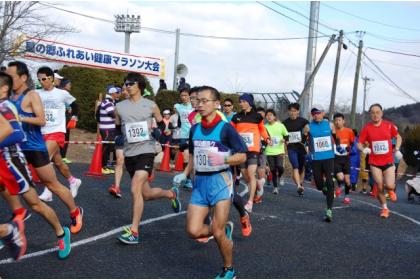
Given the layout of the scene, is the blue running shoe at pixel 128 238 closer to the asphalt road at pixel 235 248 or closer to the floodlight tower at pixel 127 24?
the asphalt road at pixel 235 248

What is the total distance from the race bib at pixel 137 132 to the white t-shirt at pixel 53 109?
2070 millimetres

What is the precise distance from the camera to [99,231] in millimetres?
7168

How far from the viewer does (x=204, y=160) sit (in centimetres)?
556

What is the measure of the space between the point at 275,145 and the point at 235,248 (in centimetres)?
666

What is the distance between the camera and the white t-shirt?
865cm

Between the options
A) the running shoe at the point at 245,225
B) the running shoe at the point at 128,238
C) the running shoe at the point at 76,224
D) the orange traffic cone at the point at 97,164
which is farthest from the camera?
the orange traffic cone at the point at 97,164

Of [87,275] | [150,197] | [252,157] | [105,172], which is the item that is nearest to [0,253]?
[87,275]

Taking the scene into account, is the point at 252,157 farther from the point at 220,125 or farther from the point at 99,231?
the point at 220,125

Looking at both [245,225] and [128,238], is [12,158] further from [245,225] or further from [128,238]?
[245,225]

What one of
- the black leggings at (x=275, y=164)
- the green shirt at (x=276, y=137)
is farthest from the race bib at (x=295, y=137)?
the black leggings at (x=275, y=164)

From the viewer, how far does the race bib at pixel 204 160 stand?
5.54 metres

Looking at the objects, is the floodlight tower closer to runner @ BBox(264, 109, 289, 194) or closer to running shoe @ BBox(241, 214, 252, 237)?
runner @ BBox(264, 109, 289, 194)

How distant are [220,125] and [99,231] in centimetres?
256

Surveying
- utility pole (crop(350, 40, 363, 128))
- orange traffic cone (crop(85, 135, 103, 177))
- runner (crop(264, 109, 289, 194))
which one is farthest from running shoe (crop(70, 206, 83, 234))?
utility pole (crop(350, 40, 363, 128))
